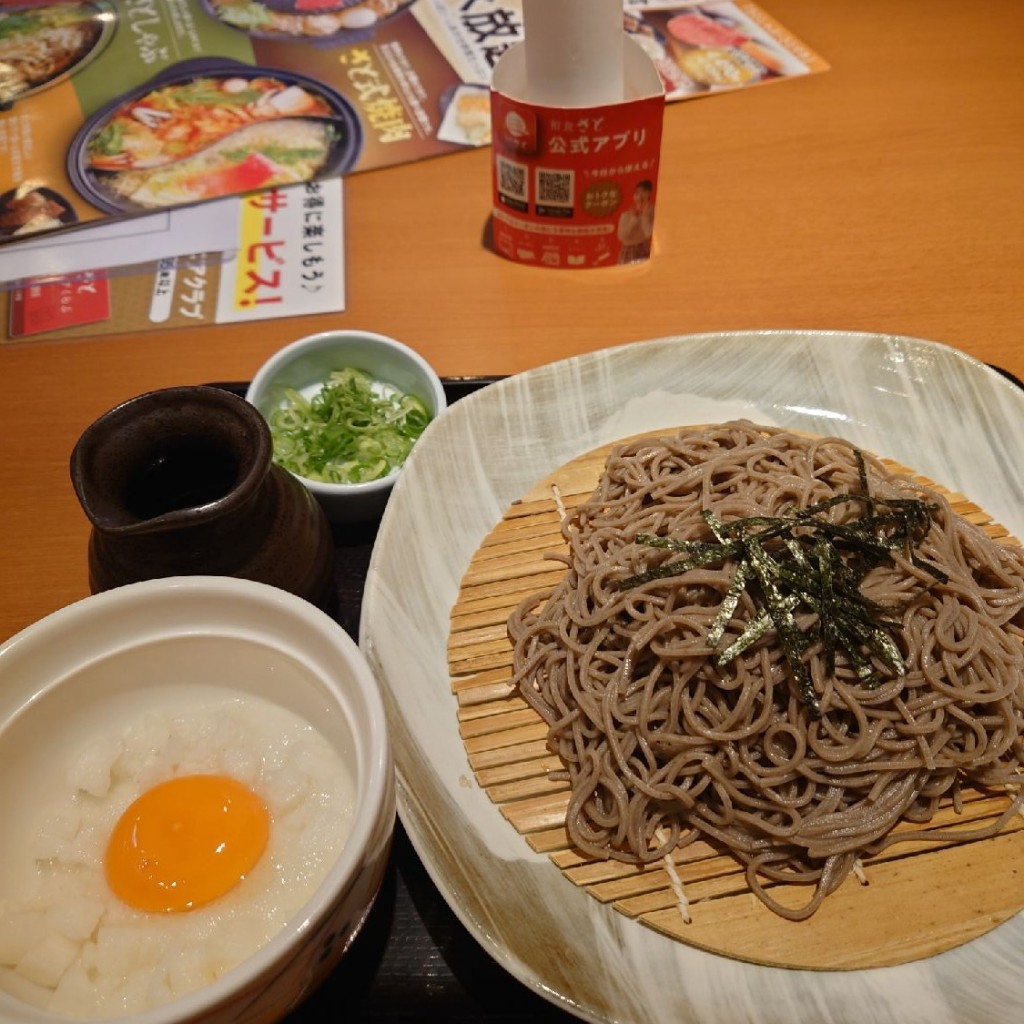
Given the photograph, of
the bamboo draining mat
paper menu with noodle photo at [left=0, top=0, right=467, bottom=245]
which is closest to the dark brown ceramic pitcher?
the bamboo draining mat

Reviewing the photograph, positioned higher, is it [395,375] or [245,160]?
[245,160]

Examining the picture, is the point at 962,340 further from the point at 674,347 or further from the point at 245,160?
the point at 245,160

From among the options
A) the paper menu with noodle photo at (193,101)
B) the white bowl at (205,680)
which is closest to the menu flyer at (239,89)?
the paper menu with noodle photo at (193,101)

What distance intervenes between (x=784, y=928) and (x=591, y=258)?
85.7 inches

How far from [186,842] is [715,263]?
8.33 feet

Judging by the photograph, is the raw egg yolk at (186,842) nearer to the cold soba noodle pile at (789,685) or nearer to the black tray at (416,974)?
the black tray at (416,974)

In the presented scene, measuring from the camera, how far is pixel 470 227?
311 cm

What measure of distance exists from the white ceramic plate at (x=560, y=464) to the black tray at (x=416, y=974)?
11cm

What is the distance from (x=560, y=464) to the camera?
7.27 feet

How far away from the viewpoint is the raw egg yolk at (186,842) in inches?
49.7

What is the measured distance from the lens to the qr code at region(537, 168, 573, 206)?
254 centimetres

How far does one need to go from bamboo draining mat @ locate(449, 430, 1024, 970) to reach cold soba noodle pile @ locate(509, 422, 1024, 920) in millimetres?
30

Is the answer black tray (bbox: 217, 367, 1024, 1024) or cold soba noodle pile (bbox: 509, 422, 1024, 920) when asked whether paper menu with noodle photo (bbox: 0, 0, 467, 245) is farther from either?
black tray (bbox: 217, 367, 1024, 1024)

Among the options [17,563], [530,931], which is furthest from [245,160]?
[530,931]
